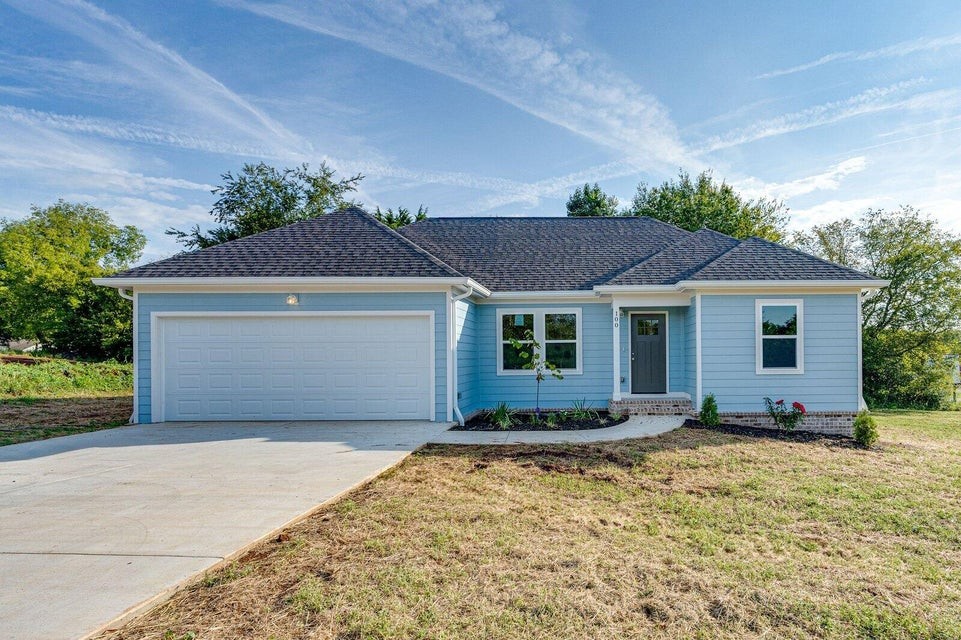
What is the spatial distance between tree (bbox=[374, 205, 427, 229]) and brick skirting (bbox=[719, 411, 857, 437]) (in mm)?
18039

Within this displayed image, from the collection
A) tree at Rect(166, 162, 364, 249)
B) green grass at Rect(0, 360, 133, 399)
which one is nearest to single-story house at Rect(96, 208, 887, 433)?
green grass at Rect(0, 360, 133, 399)

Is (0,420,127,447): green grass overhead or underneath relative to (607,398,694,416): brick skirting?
underneath

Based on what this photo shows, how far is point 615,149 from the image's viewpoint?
58.0 ft

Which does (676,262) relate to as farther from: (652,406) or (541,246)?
(541,246)

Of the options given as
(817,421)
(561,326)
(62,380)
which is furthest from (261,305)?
(62,380)

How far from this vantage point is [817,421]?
392 inches

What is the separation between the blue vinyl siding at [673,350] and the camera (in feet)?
37.1

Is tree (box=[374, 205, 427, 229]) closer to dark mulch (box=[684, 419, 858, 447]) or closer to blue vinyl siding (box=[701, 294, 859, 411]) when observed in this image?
blue vinyl siding (box=[701, 294, 859, 411])

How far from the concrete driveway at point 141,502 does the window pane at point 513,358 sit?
303 cm

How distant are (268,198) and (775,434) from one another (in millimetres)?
22044

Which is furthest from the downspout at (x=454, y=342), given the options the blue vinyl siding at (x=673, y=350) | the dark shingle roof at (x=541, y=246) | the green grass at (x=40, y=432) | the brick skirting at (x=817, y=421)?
the green grass at (x=40, y=432)

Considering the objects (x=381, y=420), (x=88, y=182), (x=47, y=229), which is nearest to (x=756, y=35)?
(x=381, y=420)

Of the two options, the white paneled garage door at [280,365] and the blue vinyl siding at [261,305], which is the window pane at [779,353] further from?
the white paneled garage door at [280,365]

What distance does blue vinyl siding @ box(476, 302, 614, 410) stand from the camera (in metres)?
11.3
